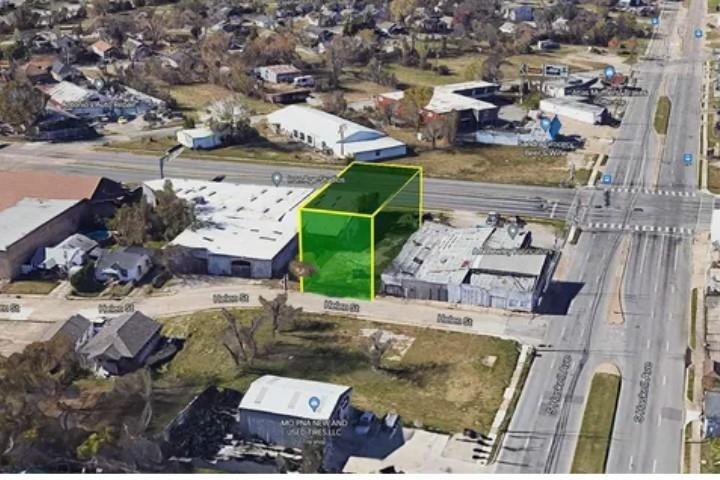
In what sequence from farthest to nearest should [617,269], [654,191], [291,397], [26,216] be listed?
[654,191]
[26,216]
[617,269]
[291,397]

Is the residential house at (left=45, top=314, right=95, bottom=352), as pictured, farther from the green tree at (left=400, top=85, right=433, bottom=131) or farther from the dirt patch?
the green tree at (left=400, top=85, right=433, bottom=131)

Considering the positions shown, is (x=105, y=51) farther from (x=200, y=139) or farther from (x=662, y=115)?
(x=662, y=115)

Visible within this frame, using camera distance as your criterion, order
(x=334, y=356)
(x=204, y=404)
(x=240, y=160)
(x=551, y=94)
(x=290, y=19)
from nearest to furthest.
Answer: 1. (x=204, y=404)
2. (x=334, y=356)
3. (x=240, y=160)
4. (x=551, y=94)
5. (x=290, y=19)

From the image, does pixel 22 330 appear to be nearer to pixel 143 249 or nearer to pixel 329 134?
pixel 143 249

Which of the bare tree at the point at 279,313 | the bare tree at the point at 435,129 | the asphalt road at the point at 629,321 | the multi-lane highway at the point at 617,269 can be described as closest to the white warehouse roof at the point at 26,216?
the multi-lane highway at the point at 617,269

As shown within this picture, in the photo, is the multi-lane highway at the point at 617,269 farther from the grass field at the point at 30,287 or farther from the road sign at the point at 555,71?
the grass field at the point at 30,287

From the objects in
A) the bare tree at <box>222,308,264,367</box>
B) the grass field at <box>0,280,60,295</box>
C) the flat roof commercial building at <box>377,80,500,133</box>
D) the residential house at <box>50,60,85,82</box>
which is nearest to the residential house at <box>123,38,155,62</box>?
the residential house at <box>50,60,85,82</box>

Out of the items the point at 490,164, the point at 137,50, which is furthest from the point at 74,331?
the point at 137,50

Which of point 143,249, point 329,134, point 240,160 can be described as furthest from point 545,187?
point 143,249
